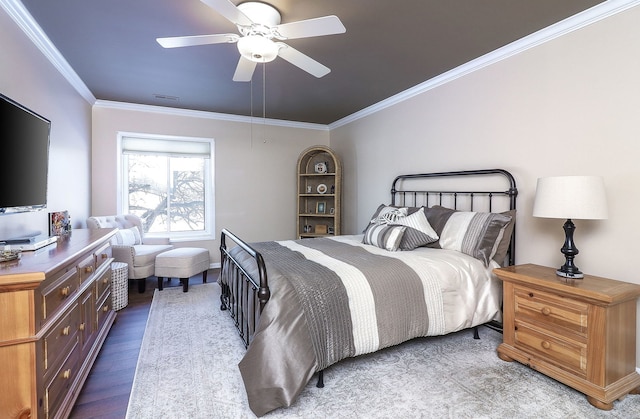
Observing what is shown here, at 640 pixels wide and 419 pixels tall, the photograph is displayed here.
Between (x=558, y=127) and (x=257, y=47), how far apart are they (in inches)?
92.5

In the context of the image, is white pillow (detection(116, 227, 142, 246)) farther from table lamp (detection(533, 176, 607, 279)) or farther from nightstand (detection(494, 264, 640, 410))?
table lamp (detection(533, 176, 607, 279))

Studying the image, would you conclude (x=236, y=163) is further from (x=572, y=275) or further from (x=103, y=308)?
(x=572, y=275)

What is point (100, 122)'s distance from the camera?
4414 millimetres

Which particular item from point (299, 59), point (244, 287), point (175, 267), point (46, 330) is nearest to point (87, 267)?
point (46, 330)

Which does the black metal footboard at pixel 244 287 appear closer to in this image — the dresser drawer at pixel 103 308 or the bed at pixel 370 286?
the bed at pixel 370 286

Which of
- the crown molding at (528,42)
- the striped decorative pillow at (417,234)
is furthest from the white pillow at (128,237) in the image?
the crown molding at (528,42)

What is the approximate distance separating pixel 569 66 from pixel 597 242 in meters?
1.33

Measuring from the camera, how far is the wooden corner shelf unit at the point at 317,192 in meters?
5.20

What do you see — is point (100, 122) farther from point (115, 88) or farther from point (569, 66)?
point (569, 66)

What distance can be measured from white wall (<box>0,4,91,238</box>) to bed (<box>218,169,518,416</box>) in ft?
5.21

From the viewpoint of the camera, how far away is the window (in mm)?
4699

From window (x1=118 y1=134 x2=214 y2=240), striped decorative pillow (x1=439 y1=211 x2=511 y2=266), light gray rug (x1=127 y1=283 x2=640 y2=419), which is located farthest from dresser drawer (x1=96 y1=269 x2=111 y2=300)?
striped decorative pillow (x1=439 y1=211 x2=511 y2=266)

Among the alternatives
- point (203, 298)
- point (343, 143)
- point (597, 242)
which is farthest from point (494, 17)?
point (203, 298)

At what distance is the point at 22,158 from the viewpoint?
1.92 meters
